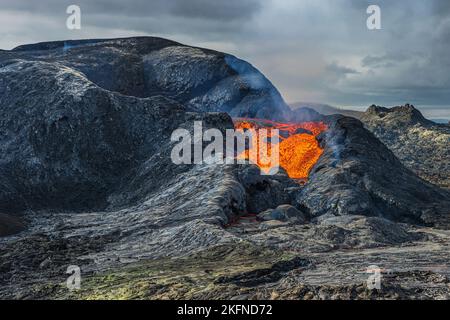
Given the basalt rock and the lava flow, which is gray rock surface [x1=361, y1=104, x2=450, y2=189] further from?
the basalt rock

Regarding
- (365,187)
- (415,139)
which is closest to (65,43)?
(415,139)

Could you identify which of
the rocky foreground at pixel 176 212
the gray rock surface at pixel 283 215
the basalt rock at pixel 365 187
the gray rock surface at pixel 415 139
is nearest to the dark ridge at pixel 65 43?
the gray rock surface at pixel 415 139

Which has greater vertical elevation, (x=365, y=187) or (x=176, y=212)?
(x=365, y=187)

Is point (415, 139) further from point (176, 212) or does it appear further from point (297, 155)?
point (176, 212)

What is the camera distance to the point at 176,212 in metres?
35.9

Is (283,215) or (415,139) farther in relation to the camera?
(415,139)

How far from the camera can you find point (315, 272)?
74.9ft

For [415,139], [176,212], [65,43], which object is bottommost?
[176,212]

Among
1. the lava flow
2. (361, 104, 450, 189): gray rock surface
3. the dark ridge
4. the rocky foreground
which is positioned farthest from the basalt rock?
the dark ridge

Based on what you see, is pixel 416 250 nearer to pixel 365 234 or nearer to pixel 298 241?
pixel 365 234

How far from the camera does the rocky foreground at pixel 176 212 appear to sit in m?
21.8

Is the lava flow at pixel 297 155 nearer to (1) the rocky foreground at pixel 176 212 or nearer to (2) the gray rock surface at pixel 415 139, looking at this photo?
(1) the rocky foreground at pixel 176 212

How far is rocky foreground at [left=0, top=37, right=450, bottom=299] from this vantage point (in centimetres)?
2184
